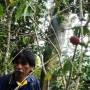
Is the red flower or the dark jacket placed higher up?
the red flower

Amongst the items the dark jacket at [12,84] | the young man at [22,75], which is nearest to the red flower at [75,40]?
the young man at [22,75]

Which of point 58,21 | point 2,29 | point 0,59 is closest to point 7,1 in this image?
point 58,21

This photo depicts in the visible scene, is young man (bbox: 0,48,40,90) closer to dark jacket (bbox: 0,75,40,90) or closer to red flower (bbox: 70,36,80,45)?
dark jacket (bbox: 0,75,40,90)

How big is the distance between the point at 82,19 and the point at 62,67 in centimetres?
27

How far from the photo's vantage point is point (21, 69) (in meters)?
2.93

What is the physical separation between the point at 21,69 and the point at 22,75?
5 cm

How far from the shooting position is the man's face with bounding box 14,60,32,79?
2922 mm

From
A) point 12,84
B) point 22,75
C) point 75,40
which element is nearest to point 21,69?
point 22,75

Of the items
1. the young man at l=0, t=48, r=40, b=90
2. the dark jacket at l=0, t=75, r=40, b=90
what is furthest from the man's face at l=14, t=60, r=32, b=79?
the dark jacket at l=0, t=75, r=40, b=90

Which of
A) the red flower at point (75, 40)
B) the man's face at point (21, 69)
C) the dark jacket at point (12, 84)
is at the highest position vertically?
the red flower at point (75, 40)

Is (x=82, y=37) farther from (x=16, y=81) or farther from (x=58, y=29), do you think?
(x=16, y=81)

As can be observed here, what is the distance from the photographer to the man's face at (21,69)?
2.92 metres

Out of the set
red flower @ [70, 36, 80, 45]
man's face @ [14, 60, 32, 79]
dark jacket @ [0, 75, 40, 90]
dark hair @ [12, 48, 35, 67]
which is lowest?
dark jacket @ [0, 75, 40, 90]

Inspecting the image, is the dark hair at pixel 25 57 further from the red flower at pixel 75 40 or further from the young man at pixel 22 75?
the red flower at pixel 75 40
